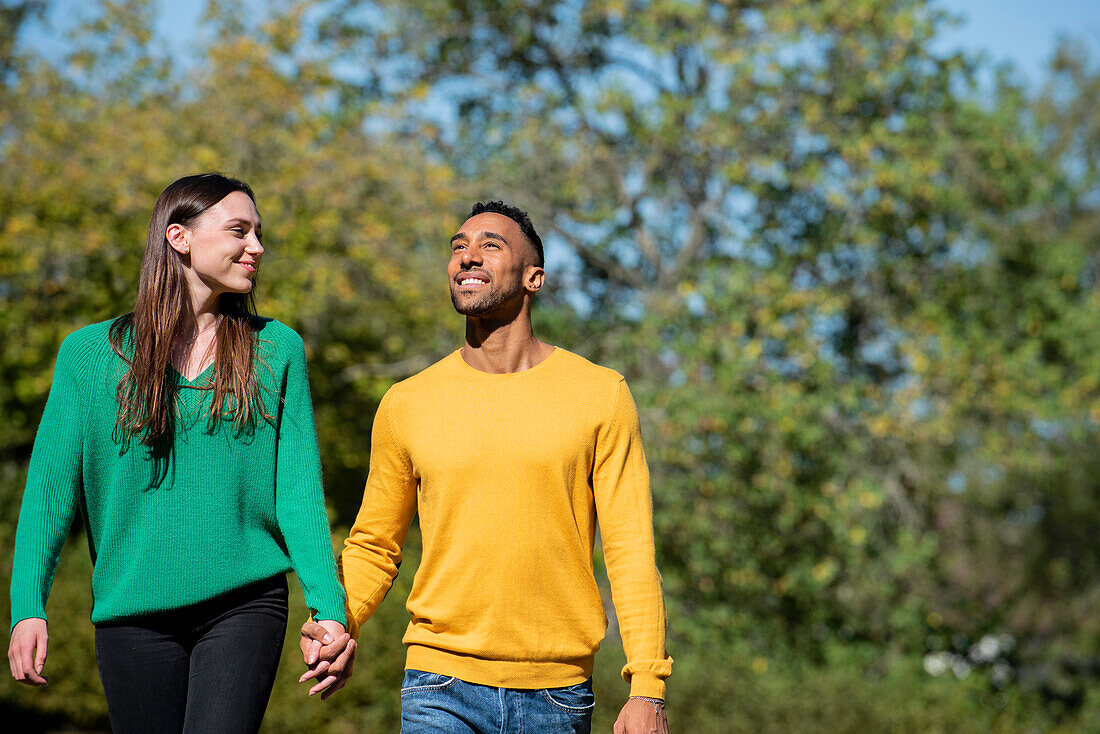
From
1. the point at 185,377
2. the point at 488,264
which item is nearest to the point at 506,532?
the point at 488,264

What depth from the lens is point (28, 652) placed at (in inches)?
104

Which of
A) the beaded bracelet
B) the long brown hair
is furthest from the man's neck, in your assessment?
the beaded bracelet

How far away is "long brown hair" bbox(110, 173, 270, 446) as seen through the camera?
9.22ft

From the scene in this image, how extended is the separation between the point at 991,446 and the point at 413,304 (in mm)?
6581

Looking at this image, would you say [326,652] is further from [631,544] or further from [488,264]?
[488,264]

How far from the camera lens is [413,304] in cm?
1230

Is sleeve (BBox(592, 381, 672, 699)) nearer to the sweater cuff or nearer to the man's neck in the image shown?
the sweater cuff

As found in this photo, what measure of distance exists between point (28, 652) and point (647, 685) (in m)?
1.54

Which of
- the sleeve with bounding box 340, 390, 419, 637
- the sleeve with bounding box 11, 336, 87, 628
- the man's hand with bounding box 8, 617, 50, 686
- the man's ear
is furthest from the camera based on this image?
the man's ear

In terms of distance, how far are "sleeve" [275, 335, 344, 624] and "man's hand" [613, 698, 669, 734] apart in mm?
788

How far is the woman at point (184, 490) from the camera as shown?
8.82ft

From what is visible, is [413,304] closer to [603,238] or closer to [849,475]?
[603,238]

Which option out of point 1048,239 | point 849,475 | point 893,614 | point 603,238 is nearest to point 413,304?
point 603,238

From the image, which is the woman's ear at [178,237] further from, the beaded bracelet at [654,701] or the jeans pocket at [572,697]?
the beaded bracelet at [654,701]
